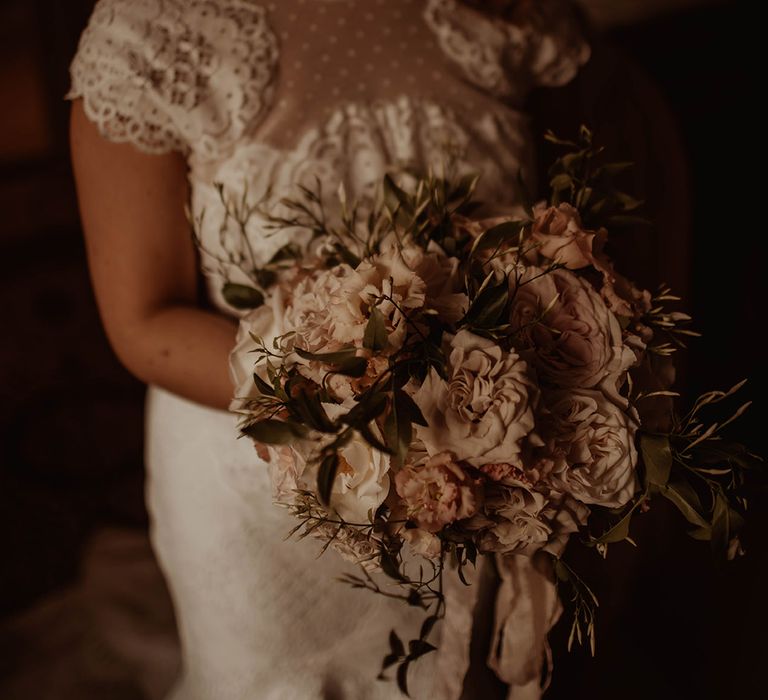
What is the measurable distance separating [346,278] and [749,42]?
1376mm

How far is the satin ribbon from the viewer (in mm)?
842

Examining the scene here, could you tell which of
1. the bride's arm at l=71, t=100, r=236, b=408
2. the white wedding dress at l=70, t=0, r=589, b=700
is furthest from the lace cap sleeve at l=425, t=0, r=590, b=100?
the bride's arm at l=71, t=100, r=236, b=408

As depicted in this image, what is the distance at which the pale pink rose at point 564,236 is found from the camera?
0.70 metres

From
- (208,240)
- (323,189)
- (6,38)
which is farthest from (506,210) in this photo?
(6,38)

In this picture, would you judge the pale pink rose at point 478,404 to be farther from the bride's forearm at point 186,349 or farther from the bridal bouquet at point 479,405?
the bride's forearm at point 186,349

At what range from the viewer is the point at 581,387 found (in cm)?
66

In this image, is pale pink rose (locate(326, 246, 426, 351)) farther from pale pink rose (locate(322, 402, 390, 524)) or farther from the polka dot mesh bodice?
the polka dot mesh bodice

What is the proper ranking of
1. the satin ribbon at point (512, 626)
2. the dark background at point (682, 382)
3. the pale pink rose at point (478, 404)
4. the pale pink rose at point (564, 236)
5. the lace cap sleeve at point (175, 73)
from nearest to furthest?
the pale pink rose at point (478, 404), the pale pink rose at point (564, 236), the satin ribbon at point (512, 626), the lace cap sleeve at point (175, 73), the dark background at point (682, 382)

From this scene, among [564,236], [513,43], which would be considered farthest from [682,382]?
[564,236]

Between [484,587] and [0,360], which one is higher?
[484,587]

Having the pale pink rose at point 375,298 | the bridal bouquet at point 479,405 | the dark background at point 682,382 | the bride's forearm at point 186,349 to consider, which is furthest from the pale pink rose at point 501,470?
the dark background at point 682,382

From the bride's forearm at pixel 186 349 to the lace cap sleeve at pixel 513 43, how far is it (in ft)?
1.70

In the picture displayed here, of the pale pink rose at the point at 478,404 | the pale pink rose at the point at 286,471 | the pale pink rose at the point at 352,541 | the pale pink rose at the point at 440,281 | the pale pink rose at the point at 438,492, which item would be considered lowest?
the pale pink rose at the point at 352,541

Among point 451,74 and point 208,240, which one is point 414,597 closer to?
point 208,240
